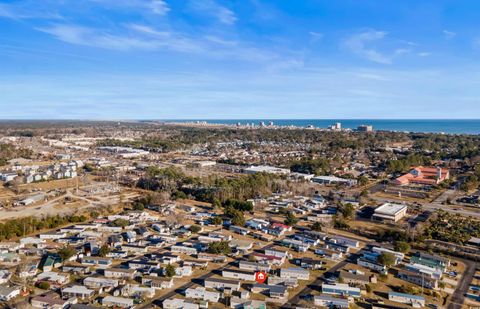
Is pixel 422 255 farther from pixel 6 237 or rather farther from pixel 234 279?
pixel 6 237

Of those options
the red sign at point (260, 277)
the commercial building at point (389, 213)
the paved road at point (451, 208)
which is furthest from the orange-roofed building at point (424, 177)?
the red sign at point (260, 277)

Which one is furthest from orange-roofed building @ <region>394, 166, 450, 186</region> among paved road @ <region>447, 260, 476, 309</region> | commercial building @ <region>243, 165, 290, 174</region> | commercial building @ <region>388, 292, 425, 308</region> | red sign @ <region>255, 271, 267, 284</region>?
red sign @ <region>255, 271, 267, 284</region>

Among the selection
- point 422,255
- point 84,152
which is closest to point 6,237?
point 422,255

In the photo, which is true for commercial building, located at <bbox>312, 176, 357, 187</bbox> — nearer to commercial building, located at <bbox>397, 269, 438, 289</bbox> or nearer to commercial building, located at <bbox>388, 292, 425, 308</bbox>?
commercial building, located at <bbox>397, 269, 438, 289</bbox>

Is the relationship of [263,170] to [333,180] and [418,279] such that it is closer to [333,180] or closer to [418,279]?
[333,180]

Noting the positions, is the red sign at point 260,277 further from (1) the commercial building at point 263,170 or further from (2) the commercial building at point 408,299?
(1) the commercial building at point 263,170

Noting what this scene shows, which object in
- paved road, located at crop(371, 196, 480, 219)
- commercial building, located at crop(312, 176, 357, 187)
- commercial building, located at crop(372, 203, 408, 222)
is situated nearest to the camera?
commercial building, located at crop(372, 203, 408, 222)

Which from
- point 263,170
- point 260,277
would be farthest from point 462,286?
point 263,170
